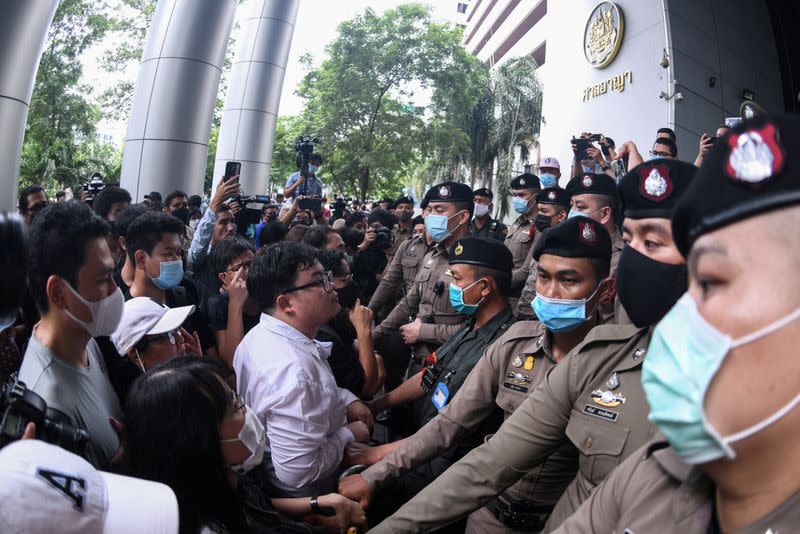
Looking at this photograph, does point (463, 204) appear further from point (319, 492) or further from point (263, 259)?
point (319, 492)

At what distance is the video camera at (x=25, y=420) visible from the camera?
1221mm

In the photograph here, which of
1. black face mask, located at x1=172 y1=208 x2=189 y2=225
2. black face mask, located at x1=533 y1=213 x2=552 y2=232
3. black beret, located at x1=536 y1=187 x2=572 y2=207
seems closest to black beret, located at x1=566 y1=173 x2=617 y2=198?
black beret, located at x1=536 y1=187 x2=572 y2=207

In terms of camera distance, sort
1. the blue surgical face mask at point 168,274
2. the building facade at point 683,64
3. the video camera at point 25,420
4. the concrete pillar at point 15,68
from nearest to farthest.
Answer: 1. the video camera at point 25,420
2. the blue surgical face mask at point 168,274
3. the concrete pillar at point 15,68
4. the building facade at point 683,64

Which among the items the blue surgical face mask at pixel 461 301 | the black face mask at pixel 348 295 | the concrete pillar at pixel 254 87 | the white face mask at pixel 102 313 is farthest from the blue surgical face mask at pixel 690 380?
the concrete pillar at pixel 254 87

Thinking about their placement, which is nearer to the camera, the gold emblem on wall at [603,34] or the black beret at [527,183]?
the black beret at [527,183]

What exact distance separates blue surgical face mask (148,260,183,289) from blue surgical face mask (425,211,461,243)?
89.7 inches

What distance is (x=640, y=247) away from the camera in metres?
2.12

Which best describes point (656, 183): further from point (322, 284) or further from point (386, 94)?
point (386, 94)

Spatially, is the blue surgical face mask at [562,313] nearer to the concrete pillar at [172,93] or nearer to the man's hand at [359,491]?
the man's hand at [359,491]

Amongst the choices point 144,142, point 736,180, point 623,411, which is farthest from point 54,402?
point 144,142

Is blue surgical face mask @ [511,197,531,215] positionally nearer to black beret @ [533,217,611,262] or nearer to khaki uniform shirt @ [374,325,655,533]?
black beret @ [533,217,611,262]

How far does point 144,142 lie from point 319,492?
27.1 feet

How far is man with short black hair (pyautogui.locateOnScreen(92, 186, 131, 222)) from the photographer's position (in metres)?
5.34

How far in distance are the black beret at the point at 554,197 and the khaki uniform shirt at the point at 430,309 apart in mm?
1320
